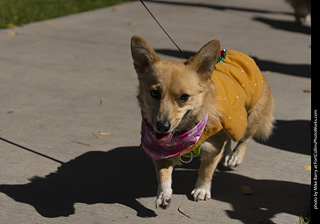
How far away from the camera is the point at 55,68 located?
8.49 meters

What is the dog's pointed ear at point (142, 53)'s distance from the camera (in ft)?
14.0

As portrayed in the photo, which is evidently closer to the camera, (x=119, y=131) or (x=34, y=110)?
(x=119, y=131)

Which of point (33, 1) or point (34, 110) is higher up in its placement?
point (34, 110)

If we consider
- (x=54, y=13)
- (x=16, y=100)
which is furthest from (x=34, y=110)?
(x=54, y=13)

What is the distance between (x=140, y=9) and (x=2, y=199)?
10283 mm

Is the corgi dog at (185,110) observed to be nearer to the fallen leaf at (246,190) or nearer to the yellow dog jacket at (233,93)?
the yellow dog jacket at (233,93)

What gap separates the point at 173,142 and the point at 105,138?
1747 mm

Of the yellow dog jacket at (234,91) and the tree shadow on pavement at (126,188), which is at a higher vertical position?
the yellow dog jacket at (234,91)

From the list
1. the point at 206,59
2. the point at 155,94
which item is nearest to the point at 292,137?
the point at 206,59

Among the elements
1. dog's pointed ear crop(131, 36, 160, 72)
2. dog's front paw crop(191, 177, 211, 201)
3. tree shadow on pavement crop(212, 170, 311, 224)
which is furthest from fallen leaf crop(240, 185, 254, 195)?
dog's pointed ear crop(131, 36, 160, 72)

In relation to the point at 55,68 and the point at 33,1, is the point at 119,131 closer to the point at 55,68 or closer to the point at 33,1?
the point at 55,68

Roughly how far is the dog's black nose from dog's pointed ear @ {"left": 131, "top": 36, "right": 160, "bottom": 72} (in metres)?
0.58

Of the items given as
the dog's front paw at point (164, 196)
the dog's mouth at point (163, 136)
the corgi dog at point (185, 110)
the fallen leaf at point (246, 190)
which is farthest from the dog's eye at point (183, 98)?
the fallen leaf at point (246, 190)

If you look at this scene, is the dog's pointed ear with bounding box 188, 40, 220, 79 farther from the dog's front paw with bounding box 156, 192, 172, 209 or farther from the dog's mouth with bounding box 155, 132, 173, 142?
the dog's front paw with bounding box 156, 192, 172, 209
